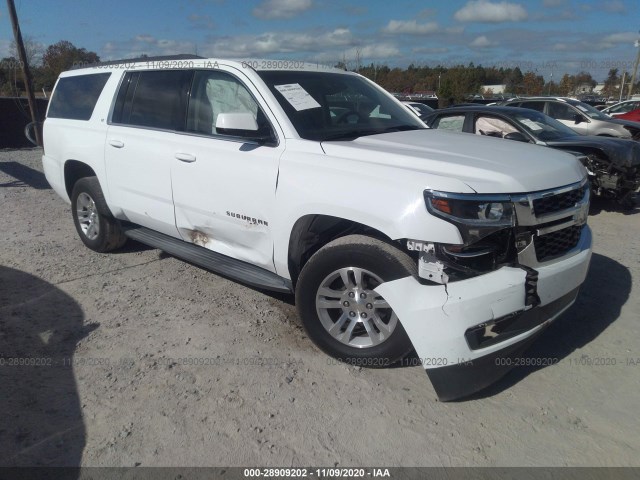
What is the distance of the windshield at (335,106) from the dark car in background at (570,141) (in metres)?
2.98

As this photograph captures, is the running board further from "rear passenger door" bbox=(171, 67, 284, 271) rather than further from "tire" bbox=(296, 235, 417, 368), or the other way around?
"tire" bbox=(296, 235, 417, 368)

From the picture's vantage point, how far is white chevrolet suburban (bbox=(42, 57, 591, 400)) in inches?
111

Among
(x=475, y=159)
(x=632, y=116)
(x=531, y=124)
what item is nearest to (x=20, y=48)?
(x=531, y=124)

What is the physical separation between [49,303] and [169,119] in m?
1.89

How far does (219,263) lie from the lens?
13.4ft

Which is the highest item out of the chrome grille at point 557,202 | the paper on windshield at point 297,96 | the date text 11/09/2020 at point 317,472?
the paper on windshield at point 297,96

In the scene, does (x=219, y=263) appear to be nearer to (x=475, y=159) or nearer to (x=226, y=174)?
(x=226, y=174)

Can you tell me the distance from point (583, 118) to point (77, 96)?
11.7 metres

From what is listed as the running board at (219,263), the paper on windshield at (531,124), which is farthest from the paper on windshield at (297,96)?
the paper on windshield at (531,124)

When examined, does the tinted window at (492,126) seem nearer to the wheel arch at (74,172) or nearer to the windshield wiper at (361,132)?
the windshield wiper at (361,132)

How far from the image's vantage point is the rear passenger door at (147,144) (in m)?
4.34

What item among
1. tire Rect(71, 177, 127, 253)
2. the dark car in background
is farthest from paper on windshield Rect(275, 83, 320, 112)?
the dark car in background

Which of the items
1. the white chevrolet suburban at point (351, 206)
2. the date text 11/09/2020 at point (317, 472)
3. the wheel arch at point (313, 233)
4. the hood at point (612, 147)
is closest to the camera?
the date text 11/09/2020 at point (317, 472)

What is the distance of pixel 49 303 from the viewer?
4.46m
